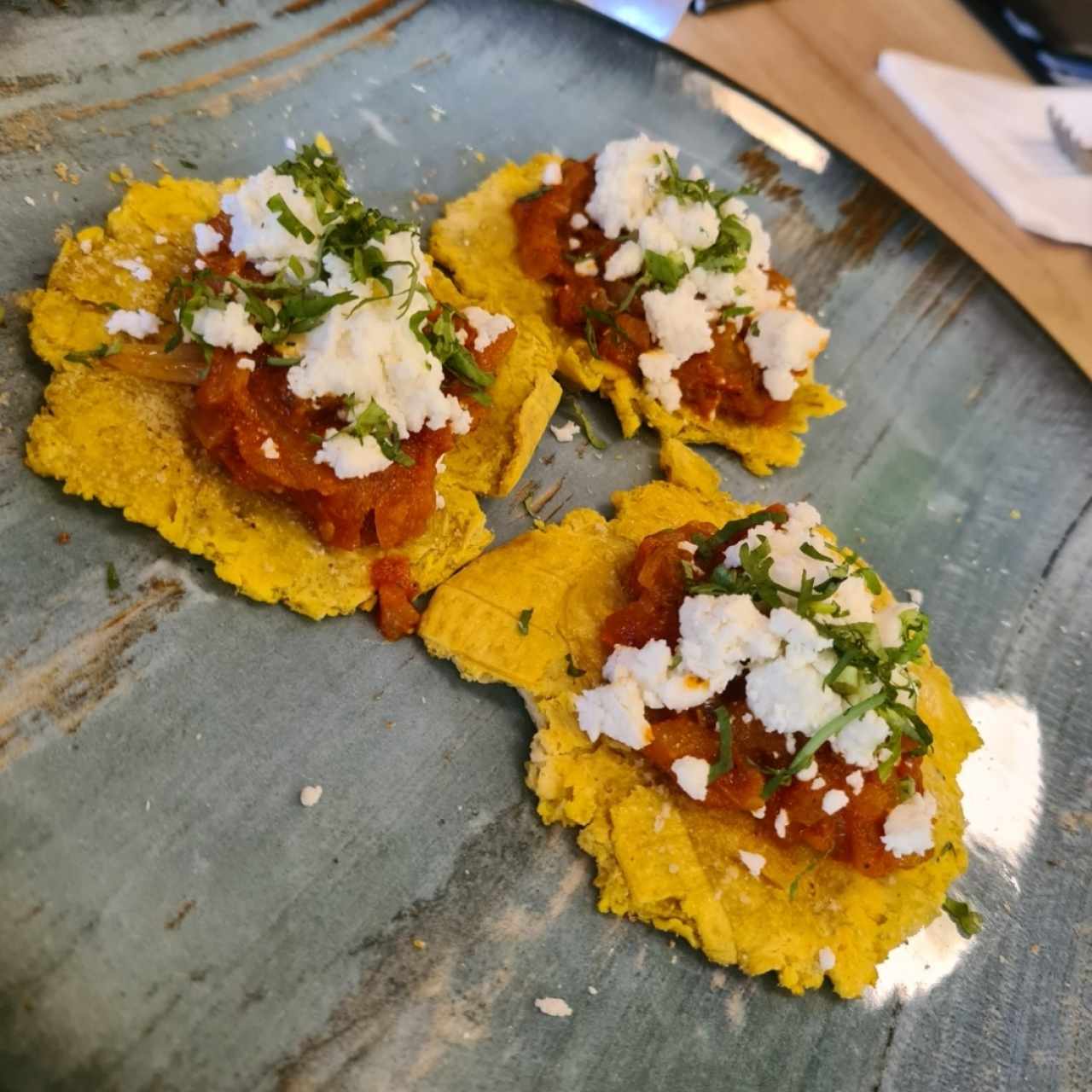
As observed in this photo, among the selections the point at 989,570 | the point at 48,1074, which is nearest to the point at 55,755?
the point at 48,1074

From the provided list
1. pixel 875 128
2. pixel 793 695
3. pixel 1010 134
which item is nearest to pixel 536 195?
pixel 793 695

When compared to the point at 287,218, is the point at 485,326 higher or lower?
lower

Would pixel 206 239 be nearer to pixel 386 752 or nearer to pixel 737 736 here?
pixel 386 752

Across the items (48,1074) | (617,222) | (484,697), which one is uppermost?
(617,222)

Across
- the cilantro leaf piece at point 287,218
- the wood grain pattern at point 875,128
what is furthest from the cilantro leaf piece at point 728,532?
the wood grain pattern at point 875,128

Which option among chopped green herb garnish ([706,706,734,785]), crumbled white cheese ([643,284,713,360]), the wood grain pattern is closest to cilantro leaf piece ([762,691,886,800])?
chopped green herb garnish ([706,706,734,785])

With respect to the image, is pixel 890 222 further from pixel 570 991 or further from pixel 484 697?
pixel 570 991
